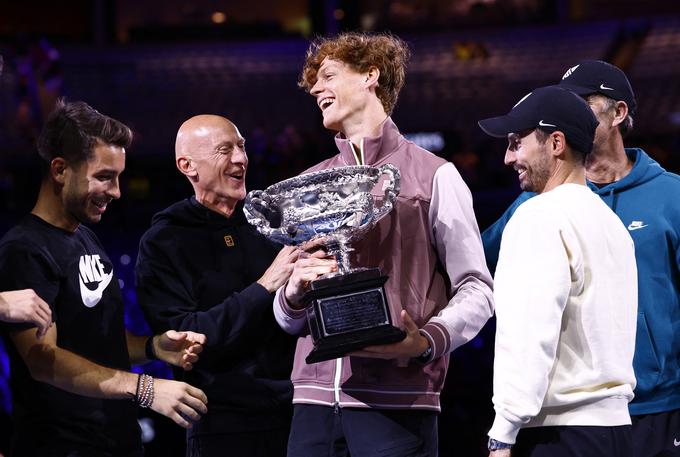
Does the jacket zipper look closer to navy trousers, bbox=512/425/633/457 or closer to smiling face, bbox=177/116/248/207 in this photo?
navy trousers, bbox=512/425/633/457

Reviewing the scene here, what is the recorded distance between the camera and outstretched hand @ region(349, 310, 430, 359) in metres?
2.21

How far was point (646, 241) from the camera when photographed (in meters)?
2.78

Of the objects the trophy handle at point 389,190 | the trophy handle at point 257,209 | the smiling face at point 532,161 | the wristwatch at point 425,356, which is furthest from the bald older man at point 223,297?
the smiling face at point 532,161

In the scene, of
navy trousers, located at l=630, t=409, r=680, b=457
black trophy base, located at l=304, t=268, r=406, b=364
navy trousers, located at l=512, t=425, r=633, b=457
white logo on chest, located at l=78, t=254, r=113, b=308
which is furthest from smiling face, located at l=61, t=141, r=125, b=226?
navy trousers, located at l=630, t=409, r=680, b=457

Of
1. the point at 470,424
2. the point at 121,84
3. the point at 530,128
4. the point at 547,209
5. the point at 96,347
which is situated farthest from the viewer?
the point at 121,84

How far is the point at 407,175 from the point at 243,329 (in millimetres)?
681

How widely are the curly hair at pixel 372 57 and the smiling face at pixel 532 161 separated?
1.67 ft

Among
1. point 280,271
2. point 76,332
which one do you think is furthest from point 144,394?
point 280,271

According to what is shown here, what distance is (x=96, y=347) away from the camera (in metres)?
2.69

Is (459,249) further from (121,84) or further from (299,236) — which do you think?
(121,84)

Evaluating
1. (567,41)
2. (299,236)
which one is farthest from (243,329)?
(567,41)

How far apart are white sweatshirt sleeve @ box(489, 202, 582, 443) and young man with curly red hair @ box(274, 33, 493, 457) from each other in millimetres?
239

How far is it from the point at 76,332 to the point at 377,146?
998 millimetres

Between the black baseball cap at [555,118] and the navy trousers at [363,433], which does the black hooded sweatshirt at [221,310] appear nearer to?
the navy trousers at [363,433]
